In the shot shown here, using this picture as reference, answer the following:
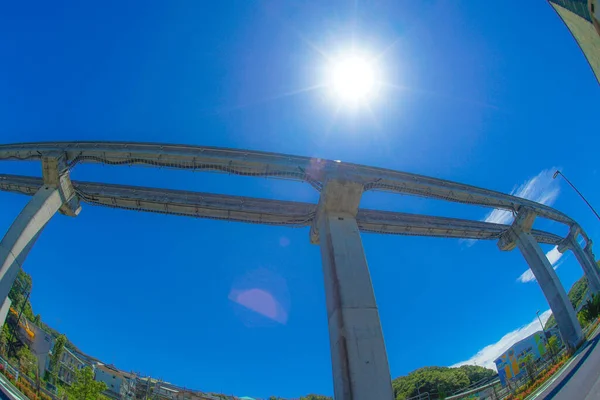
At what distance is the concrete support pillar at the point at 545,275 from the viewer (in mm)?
16516

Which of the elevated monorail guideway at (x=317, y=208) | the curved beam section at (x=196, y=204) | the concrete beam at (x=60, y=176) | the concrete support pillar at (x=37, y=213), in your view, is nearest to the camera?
the elevated monorail guideway at (x=317, y=208)

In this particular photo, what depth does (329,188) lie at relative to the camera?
39.2ft

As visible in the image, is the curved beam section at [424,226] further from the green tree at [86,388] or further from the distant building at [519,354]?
the distant building at [519,354]

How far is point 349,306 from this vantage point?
9320mm

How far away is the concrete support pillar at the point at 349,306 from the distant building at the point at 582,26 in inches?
316

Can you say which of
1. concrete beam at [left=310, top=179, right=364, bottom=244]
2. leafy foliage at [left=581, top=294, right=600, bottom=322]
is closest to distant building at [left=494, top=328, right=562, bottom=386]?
leafy foliage at [left=581, top=294, right=600, bottom=322]

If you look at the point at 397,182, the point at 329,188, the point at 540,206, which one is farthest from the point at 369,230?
the point at 540,206

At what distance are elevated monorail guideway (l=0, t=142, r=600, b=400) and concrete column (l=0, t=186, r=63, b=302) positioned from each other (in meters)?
0.04

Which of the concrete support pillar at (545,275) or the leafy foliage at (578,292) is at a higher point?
the leafy foliage at (578,292)

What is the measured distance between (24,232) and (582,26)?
17.6 m

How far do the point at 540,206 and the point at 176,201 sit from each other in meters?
26.0

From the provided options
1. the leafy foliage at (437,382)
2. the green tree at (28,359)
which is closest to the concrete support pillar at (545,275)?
the leafy foliage at (437,382)

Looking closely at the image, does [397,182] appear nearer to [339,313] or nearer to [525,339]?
[339,313]

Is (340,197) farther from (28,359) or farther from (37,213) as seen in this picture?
(28,359)
